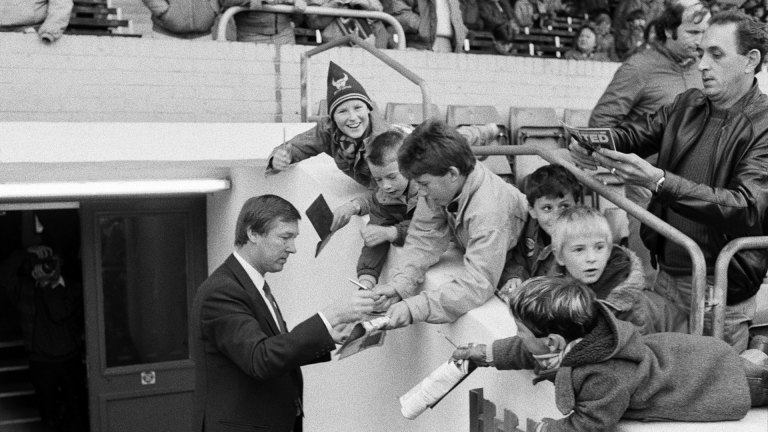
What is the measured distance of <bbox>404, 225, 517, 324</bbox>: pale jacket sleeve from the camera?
125 inches

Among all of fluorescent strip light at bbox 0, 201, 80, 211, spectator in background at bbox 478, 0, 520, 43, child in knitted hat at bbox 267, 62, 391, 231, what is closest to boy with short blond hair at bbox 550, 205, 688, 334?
child in knitted hat at bbox 267, 62, 391, 231

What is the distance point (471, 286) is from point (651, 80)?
58.9 inches

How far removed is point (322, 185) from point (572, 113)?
198 cm

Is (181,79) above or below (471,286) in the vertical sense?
above

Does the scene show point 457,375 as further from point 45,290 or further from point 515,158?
point 45,290

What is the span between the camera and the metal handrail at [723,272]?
102 inches

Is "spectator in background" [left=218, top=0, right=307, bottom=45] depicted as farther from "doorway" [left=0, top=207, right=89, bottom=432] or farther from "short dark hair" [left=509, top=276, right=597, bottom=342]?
"short dark hair" [left=509, top=276, right=597, bottom=342]

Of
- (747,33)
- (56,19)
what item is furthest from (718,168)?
(56,19)

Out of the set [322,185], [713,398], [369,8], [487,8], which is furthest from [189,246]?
[713,398]

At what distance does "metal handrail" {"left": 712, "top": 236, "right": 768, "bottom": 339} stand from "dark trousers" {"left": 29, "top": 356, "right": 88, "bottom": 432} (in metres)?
5.62

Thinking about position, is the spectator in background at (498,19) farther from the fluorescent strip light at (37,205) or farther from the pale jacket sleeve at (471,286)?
the pale jacket sleeve at (471,286)

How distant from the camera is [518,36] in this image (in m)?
8.66

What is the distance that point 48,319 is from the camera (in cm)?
701

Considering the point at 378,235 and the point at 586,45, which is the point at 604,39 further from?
the point at 378,235
